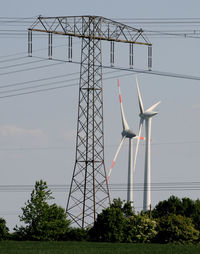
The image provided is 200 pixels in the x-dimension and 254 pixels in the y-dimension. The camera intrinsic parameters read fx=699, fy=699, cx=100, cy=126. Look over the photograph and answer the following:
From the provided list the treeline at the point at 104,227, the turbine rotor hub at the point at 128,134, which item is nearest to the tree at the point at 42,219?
the treeline at the point at 104,227

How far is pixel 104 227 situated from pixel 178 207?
46111mm

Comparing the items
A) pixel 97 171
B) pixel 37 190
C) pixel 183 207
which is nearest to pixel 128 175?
pixel 183 207

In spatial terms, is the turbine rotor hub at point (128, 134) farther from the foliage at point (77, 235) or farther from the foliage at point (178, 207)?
the foliage at point (77, 235)

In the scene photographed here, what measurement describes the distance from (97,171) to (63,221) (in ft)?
128

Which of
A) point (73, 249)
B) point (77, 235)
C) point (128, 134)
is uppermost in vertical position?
point (128, 134)

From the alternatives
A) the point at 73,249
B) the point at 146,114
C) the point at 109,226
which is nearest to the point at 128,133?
the point at 146,114

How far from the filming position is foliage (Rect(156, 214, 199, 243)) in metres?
131

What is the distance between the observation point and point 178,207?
167375 millimetres

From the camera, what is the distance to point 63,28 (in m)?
85.9

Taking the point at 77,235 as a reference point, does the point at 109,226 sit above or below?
above

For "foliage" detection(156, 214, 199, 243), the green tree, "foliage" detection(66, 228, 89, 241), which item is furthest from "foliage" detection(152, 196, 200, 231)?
"foliage" detection(66, 228, 89, 241)

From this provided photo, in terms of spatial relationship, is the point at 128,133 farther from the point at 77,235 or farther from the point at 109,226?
the point at 77,235

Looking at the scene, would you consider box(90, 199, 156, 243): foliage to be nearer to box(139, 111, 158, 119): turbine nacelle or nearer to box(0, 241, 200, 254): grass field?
box(0, 241, 200, 254): grass field

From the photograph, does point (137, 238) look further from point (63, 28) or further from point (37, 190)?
point (63, 28)
